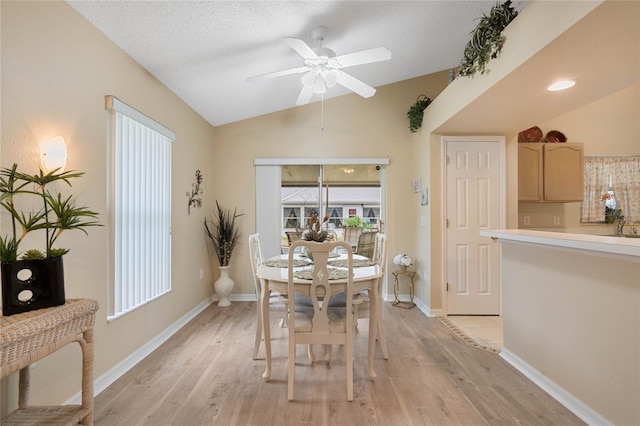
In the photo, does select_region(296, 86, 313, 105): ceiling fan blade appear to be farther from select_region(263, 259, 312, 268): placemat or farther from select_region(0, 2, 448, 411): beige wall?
select_region(263, 259, 312, 268): placemat

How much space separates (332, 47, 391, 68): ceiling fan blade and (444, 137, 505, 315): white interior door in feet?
5.75

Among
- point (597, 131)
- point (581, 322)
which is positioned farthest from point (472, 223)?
point (597, 131)

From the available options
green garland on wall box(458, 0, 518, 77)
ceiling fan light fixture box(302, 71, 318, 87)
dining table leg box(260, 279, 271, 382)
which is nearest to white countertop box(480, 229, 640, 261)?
green garland on wall box(458, 0, 518, 77)

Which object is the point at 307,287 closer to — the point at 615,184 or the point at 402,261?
the point at 402,261

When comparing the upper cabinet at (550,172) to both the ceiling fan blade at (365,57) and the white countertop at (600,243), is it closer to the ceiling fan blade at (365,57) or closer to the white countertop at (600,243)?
the white countertop at (600,243)

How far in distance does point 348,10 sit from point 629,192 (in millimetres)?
4396

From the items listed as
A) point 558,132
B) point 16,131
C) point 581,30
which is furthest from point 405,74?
point 16,131

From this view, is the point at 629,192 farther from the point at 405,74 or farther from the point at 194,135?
the point at 194,135

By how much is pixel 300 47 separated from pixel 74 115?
57.8 inches

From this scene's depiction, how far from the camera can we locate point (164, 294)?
2924 millimetres

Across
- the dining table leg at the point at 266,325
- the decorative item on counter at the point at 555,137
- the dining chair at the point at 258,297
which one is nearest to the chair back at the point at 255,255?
the dining chair at the point at 258,297

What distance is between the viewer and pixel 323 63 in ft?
7.76

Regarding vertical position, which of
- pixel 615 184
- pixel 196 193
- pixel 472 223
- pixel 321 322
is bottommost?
pixel 321 322

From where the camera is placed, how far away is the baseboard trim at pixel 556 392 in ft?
5.52
